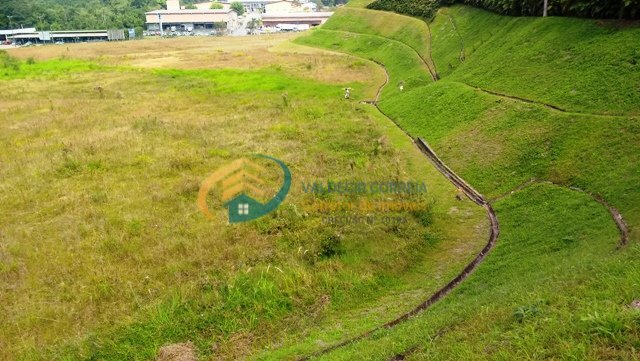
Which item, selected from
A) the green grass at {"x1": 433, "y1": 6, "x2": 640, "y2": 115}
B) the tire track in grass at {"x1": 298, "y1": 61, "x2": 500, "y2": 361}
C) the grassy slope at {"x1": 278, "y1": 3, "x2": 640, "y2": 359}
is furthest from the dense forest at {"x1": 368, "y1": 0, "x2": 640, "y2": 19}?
the tire track in grass at {"x1": 298, "y1": 61, "x2": 500, "y2": 361}

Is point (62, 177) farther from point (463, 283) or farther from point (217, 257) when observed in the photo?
point (463, 283)

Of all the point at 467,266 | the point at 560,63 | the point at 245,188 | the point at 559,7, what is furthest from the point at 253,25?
the point at 467,266

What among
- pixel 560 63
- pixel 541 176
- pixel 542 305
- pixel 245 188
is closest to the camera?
pixel 542 305

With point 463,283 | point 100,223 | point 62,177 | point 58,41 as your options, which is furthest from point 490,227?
point 58,41

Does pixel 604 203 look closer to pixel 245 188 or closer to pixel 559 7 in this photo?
pixel 245 188

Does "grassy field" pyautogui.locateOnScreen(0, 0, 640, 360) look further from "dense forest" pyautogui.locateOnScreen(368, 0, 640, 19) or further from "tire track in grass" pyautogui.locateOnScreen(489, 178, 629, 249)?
"dense forest" pyautogui.locateOnScreen(368, 0, 640, 19)

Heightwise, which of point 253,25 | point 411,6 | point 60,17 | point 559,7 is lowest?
point 559,7

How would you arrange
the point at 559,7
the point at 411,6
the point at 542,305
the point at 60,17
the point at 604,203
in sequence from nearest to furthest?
the point at 542,305
the point at 604,203
the point at 559,7
the point at 411,6
the point at 60,17
